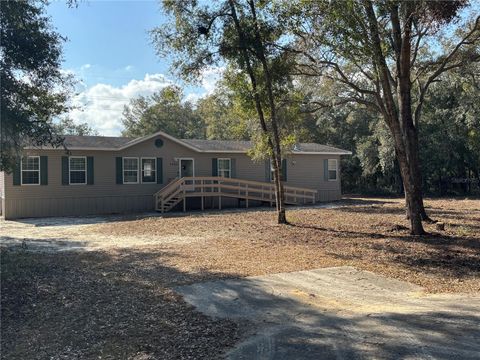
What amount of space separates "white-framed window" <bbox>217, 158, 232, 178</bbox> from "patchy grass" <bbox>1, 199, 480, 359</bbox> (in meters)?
7.26

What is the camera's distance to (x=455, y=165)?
93.1 ft

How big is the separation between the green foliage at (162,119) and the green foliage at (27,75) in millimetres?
35914

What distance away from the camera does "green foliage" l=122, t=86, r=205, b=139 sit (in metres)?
45.1

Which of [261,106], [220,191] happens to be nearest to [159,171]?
[220,191]

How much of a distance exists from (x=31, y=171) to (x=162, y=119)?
2748 cm

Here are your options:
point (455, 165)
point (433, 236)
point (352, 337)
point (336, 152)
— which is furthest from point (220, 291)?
point (455, 165)

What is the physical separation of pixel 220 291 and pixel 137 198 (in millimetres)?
14950

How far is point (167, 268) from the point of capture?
7820 mm

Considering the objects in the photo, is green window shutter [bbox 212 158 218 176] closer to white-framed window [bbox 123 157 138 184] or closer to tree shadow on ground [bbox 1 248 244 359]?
white-framed window [bbox 123 157 138 184]

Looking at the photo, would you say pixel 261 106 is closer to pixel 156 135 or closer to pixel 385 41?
pixel 385 41

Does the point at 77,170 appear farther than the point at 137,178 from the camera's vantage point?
No

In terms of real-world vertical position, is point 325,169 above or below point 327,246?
above

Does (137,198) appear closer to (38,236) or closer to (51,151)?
(51,151)

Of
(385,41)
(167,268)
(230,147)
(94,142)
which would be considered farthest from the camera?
(230,147)
